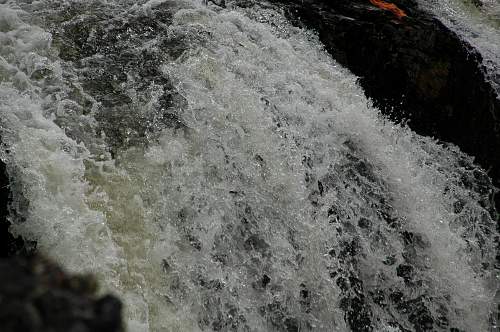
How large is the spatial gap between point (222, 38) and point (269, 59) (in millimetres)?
611

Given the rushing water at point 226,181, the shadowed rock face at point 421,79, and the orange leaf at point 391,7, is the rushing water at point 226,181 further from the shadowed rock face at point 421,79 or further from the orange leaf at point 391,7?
the orange leaf at point 391,7

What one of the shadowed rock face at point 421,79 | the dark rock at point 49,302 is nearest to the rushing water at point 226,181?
the shadowed rock face at point 421,79

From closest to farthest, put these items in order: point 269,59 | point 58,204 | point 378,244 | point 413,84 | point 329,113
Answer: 1. point 58,204
2. point 378,244
3. point 329,113
4. point 269,59
5. point 413,84

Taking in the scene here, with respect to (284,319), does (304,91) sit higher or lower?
higher

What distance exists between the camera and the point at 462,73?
6.03 meters

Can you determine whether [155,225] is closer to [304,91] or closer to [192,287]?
[192,287]

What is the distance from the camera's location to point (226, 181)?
3.97 metres

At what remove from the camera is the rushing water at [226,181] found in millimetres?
3400

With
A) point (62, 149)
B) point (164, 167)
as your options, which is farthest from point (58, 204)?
point (164, 167)

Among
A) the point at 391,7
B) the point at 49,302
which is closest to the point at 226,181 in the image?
the point at 49,302

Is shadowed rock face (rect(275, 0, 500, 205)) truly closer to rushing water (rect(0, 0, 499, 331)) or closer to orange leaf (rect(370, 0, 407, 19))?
rushing water (rect(0, 0, 499, 331))

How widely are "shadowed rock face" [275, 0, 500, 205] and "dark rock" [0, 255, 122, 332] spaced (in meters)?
5.23

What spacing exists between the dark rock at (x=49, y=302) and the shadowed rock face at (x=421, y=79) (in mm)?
5225

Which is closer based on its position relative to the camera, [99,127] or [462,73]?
[99,127]
